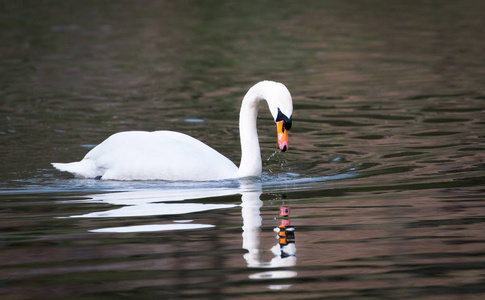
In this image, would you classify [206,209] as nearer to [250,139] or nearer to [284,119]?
[284,119]

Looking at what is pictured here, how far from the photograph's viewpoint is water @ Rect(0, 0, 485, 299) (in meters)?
5.56

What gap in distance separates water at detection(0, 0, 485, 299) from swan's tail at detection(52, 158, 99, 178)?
0.38 feet

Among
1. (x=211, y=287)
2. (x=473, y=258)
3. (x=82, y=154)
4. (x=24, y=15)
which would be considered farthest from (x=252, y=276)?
(x=24, y=15)

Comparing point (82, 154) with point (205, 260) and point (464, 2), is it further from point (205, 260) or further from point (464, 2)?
point (464, 2)

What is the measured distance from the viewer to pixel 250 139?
9.12 meters

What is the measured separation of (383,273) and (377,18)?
23.9m

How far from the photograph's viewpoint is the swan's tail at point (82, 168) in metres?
9.49

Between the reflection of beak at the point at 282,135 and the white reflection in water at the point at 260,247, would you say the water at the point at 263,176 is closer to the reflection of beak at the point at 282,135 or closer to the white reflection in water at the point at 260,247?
the white reflection in water at the point at 260,247

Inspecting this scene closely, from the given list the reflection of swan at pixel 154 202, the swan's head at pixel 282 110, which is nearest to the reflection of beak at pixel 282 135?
the swan's head at pixel 282 110

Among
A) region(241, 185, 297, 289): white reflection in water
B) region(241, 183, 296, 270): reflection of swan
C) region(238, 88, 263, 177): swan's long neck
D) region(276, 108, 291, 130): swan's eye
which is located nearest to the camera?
region(241, 185, 297, 289): white reflection in water

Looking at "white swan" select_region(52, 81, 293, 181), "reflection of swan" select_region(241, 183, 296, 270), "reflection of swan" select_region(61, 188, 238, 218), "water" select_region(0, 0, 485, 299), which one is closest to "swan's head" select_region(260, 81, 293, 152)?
"white swan" select_region(52, 81, 293, 181)

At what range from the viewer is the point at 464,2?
31.8 m

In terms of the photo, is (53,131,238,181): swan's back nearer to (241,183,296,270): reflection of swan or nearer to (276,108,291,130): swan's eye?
(276,108,291,130): swan's eye

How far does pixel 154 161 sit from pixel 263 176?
46.2 inches
